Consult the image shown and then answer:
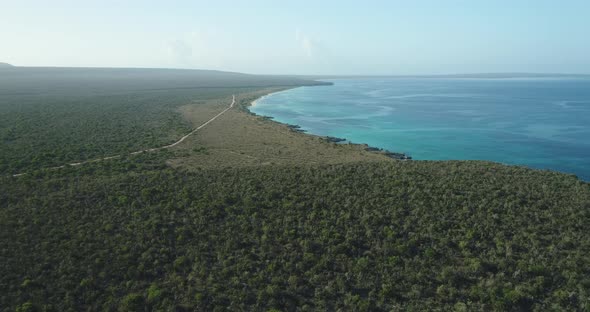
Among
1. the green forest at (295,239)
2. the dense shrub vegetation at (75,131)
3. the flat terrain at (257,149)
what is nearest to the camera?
the green forest at (295,239)

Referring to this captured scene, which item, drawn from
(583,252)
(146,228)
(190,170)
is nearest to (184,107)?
(190,170)

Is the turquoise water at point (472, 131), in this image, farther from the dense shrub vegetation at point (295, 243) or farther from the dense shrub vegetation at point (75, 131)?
the dense shrub vegetation at point (75, 131)

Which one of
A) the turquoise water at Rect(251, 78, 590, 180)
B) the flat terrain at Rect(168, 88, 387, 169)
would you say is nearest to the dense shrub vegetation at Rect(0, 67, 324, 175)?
the flat terrain at Rect(168, 88, 387, 169)

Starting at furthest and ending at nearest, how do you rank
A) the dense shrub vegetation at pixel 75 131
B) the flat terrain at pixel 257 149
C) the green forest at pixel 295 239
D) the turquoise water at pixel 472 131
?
the turquoise water at pixel 472 131, the dense shrub vegetation at pixel 75 131, the flat terrain at pixel 257 149, the green forest at pixel 295 239

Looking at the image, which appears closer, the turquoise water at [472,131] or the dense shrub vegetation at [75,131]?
the dense shrub vegetation at [75,131]

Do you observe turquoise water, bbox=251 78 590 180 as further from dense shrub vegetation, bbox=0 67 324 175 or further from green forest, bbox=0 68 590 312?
dense shrub vegetation, bbox=0 67 324 175

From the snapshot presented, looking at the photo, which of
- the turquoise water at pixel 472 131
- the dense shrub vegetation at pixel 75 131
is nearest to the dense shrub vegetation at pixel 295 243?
the dense shrub vegetation at pixel 75 131
